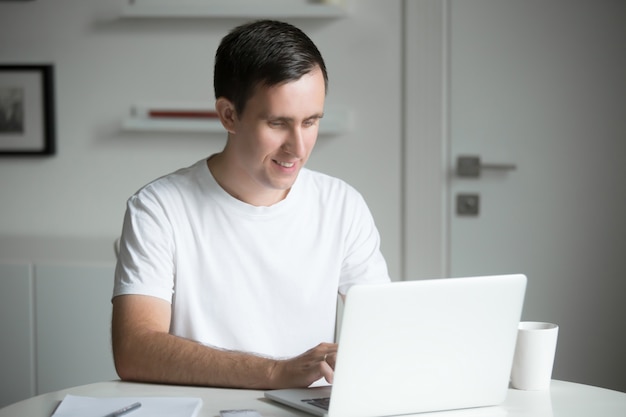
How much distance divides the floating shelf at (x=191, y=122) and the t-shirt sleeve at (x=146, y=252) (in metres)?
1.51

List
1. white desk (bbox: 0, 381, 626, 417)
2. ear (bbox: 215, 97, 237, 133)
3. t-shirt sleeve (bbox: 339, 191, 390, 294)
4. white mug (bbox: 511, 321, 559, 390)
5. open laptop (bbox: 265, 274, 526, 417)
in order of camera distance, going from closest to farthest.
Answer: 1. open laptop (bbox: 265, 274, 526, 417)
2. white desk (bbox: 0, 381, 626, 417)
3. white mug (bbox: 511, 321, 559, 390)
4. ear (bbox: 215, 97, 237, 133)
5. t-shirt sleeve (bbox: 339, 191, 390, 294)

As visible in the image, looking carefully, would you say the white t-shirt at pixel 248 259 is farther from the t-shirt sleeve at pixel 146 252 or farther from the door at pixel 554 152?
the door at pixel 554 152

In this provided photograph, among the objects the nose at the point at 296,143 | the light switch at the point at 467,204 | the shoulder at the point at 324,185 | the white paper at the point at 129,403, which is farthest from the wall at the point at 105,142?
the white paper at the point at 129,403

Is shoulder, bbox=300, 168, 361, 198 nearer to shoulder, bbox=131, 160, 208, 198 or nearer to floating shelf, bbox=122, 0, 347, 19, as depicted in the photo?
shoulder, bbox=131, 160, 208, 198

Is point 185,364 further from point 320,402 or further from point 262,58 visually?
point 262,58

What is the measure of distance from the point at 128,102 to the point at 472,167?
133 centimetres

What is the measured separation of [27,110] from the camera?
346 cm

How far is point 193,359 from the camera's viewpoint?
154 cm

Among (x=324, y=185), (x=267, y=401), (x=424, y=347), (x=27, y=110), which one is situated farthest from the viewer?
(x=27, y=110)

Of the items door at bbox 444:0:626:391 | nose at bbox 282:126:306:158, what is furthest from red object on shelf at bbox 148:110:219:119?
nose at bbox 282:126:306:158

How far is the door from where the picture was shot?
10.5 ft

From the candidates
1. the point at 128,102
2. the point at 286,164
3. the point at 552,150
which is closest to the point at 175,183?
the point at 286,164

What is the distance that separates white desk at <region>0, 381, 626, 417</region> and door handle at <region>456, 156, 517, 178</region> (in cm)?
176

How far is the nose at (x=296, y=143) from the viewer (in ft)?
5.62
